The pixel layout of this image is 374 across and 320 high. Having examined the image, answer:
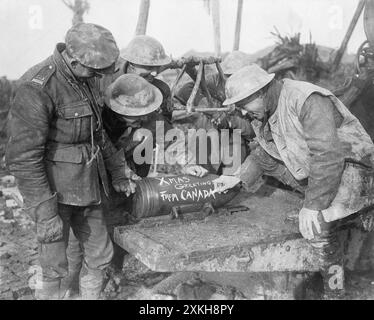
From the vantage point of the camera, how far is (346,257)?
4184 mm

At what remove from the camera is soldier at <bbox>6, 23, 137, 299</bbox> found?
282 cm

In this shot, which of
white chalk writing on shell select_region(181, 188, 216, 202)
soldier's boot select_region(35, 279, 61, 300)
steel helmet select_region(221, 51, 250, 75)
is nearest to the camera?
soldier's boot select_region(35, 279, 61, 300)

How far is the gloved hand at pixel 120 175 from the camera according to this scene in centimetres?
365

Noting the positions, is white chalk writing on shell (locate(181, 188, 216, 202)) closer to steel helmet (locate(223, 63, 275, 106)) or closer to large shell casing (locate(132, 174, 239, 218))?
large shell casing (locate(132, 174, 239, 218))

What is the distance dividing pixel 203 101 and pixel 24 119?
2.59 meters

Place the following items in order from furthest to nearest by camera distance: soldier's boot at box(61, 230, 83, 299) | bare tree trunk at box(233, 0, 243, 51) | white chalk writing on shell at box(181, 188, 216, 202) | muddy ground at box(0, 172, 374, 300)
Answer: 1. bare tree trunk at box(233, 0, 243, 51)
2. white chalk writing on shell at box(181, 188, 216, 202)
3. soldier's boot at box(61, 230, 83, 299)
4. muddy ground at box(0, 172, 374, 300)

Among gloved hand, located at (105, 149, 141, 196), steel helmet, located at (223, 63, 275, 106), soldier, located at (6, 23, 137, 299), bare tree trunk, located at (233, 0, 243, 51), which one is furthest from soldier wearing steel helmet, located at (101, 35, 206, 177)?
bare tree trunk, located at (233, 0, 243, 51)

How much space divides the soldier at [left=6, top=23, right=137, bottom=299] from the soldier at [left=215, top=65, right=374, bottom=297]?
3.41 feet

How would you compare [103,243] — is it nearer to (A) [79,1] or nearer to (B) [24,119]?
(B) [24,119]

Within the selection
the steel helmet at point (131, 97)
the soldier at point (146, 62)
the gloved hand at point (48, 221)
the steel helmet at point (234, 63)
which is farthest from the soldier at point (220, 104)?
the gloved hand at point (48, 221)

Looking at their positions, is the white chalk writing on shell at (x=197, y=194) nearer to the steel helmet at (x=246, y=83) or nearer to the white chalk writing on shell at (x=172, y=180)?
the white chalk writing on shell at (x=172, y=180)

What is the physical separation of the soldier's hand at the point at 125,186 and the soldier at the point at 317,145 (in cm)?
110
